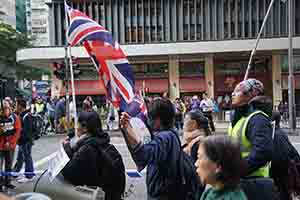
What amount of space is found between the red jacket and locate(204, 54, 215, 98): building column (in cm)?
3054

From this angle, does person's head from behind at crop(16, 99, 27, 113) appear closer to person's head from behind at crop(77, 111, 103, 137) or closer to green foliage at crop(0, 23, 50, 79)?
person's head from behind at crop(77, 111, 103, 137)

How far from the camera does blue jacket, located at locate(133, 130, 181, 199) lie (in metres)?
3.75

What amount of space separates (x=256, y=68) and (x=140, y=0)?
11147mm

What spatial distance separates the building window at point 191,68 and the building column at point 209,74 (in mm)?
489

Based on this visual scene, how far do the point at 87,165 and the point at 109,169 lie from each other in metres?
0.21

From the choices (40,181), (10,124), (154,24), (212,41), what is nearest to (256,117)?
(40,181)

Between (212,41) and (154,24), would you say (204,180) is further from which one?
(154,24)

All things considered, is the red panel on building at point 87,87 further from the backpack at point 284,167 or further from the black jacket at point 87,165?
the backpack at point 284,167

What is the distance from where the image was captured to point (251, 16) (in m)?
41.5

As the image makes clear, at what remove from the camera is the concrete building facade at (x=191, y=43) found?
37188 millimetres

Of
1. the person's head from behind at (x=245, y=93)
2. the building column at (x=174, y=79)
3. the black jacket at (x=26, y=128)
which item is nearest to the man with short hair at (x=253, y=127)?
the person's head from behind at (x=245, y=93)

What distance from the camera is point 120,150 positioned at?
15.5 m

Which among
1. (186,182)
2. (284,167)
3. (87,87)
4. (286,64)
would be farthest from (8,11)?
(186,182)

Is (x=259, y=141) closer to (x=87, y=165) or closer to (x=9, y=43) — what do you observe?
(x=87, y=165)
